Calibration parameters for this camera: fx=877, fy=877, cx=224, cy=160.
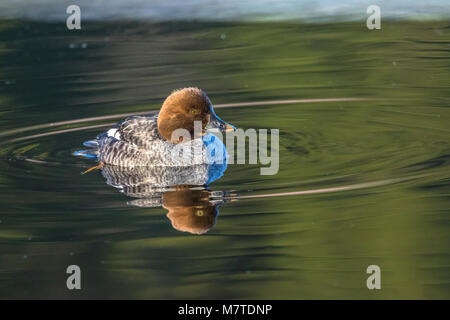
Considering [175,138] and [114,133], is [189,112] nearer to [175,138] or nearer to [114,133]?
[175,138]

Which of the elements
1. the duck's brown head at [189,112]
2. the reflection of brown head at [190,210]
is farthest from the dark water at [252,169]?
the duck's brown head at [189,112]

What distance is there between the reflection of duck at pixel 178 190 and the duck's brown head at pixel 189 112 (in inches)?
19.0

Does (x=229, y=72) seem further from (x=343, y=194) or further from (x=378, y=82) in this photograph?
(x=343, y=194)

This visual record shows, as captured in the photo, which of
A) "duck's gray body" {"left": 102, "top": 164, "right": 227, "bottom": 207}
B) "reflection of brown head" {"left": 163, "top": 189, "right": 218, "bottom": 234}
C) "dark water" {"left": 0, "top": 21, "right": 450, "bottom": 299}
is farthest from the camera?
"duck's gray body" {"left": 102, "top": 164, "right": 227, "bottom": 207}

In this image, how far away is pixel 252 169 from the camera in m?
9.49

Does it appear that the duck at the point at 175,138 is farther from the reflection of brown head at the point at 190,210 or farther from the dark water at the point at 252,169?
the reflection of brown head at the point at 190,210

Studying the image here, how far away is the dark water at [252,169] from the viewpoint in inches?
263

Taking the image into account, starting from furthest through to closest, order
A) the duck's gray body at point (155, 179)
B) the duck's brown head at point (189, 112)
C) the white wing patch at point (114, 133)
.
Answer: the white wing patch at point (114, 133), the duck's brown head at point (189, 112), the duck's gray body at point (155, 179)

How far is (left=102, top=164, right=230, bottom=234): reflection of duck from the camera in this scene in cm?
788

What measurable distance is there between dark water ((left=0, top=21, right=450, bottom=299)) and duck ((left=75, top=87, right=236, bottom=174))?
0.49 m

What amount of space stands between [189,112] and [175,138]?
372mm

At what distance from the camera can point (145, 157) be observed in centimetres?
1020

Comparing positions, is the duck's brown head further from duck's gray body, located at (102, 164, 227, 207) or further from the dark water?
the dark water

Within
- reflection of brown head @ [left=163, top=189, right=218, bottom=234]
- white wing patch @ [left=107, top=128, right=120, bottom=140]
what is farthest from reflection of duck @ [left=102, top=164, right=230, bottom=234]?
white wing patch @ [left=107, top=128, right=120, bottom=140]
